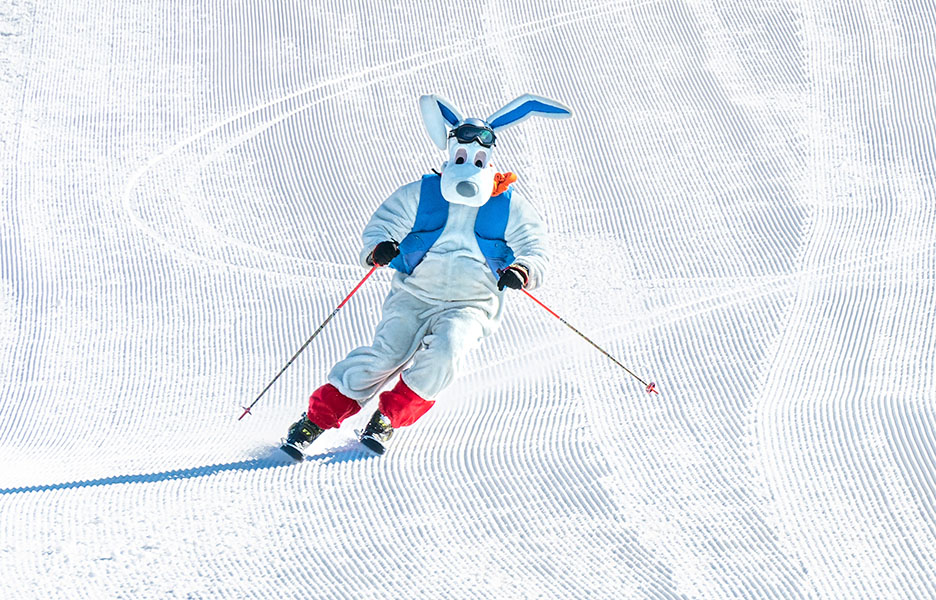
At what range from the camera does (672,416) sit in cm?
448

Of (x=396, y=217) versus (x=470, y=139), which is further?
(x=396, y=217)

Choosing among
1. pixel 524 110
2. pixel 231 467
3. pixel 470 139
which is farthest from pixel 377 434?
pixel 524 110

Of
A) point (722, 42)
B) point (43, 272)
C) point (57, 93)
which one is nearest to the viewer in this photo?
point (43, 272)

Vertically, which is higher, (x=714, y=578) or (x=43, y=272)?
(x=43, y=272)

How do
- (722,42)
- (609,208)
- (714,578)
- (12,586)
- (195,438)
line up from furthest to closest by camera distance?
(722,42) → (609,208) → (195,438) → (714,578) → (12,586)

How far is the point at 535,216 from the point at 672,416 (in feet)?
3.04

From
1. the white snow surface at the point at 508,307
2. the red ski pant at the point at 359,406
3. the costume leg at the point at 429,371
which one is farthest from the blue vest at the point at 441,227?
the white snow surface at the point at 508,307

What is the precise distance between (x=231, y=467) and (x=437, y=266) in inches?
38.8

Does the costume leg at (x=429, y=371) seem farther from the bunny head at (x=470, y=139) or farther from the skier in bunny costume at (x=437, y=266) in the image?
the bunny head at (x=470, y=139)

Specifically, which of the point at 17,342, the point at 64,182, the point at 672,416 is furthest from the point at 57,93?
the point at 672,416

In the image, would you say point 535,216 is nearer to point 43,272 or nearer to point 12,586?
point 12,586

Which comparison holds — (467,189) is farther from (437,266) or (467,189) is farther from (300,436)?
(300,436)

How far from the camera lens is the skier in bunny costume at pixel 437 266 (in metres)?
4.11

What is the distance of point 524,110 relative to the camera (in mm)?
4293
